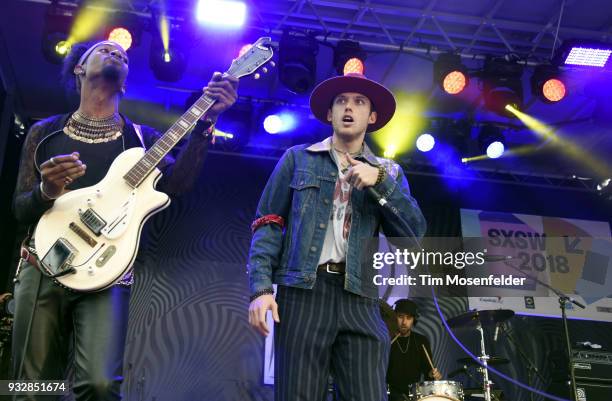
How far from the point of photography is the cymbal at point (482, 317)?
6.26 meters

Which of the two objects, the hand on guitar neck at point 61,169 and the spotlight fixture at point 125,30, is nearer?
the hand on guitar neck at point 61,169

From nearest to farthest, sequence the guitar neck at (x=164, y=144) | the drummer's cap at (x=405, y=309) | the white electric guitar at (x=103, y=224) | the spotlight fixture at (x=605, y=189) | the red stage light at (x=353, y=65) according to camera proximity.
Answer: the white electric guitar at (x=103, y=224), the guitar neck at (x=164, y=144), the red stage light at (x=353, y=65), the drummer's cap at (x=405, y=309), the spotlight fixture at (x=605, y=189)

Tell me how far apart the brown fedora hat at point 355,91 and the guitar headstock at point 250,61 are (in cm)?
45

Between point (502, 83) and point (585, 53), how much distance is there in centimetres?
99

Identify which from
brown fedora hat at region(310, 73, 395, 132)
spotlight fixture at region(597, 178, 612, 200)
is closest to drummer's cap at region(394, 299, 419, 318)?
Result: spotlight fixture at region(597, 178, 612, 200)

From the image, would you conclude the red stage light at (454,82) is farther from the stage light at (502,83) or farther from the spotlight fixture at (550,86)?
the spotlight fixture at (550,86)

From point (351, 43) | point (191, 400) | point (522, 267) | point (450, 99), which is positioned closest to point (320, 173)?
point (522, 267)

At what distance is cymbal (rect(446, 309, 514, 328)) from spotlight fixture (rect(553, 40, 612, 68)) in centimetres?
314

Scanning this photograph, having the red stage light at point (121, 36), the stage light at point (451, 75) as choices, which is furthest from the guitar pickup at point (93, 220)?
the stage light at point (451, 75)

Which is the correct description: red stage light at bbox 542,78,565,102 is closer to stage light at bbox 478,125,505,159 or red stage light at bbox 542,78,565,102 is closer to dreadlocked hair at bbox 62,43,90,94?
stage light at bbox 478,125,505,159

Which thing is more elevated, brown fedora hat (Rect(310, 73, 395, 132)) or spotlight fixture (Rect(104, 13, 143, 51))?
spotlight fixture (Rect(104, 13, 143, 51))

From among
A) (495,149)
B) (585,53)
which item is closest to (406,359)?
(495,149)

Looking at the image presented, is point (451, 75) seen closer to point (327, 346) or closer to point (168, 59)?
point (168, 59)

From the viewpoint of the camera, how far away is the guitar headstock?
291 cm
